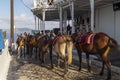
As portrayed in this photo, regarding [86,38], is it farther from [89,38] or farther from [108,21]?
[108,21]

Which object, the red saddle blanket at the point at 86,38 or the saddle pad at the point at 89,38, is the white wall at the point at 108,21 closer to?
the red saddle blanket at the point at 86,38

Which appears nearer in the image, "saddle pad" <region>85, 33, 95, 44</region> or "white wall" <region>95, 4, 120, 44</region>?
"saddle pad" <region>85, 33, 95, 44</region>

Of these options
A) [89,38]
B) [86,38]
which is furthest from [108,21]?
[89,38]

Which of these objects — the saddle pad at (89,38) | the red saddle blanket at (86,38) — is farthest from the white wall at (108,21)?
the saddle pad at (89,38)

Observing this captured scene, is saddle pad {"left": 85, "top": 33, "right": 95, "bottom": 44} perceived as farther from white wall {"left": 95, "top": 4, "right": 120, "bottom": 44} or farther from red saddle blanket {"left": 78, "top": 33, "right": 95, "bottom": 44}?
white wall {"left": 95, "top": 4, "right": 120, "bottom": 44}

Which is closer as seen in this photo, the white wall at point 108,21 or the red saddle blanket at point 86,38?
the red saddle blanket at point 86,38

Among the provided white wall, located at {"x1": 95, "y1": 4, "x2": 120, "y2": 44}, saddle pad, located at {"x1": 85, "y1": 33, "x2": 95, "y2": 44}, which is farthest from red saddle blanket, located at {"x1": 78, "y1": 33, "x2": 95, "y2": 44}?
Answer: white wall, located at {"x1": 95, "y1": 4, "x2": 120, "y2": 44}

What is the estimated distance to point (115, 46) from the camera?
1229 cm

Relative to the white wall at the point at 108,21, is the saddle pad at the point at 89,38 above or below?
below

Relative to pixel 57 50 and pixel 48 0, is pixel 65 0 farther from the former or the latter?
pixel 57 50

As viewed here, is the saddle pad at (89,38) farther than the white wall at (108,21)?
No

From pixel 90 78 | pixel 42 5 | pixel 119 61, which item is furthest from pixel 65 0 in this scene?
pixel 90 78

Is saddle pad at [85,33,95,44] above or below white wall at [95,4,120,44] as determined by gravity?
below

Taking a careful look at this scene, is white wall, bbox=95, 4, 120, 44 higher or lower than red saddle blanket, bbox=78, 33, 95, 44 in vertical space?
higher
